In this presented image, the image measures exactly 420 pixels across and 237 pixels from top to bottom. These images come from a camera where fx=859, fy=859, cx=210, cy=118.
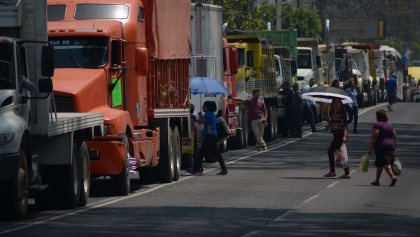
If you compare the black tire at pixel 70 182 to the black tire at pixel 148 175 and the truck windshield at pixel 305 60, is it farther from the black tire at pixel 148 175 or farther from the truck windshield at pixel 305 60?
the truck windshield at pixel 305 60

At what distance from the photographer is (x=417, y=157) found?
869 inches

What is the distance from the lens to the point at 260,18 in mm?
44688

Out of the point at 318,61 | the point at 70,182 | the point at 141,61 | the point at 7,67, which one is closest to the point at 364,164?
the point at 141,61

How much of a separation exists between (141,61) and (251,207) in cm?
364

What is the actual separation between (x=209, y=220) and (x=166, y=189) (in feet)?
13.9

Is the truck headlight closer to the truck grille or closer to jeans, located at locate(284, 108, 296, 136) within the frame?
the truck grille

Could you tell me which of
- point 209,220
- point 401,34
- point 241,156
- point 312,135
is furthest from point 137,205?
point 401,34

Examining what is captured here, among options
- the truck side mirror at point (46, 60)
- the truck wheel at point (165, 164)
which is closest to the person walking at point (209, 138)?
the truck wheel at point (165, 164)

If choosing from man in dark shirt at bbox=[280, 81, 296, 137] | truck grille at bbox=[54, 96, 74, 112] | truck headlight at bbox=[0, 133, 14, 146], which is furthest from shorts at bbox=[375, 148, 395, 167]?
man in dark shirt at bbox=[280, 81, 296, 137]

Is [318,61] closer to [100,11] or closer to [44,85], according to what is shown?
[100,11]

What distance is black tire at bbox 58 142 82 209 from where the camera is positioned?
12.2 m

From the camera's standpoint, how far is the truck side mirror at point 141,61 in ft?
48.7

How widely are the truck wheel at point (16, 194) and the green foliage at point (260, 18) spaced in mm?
25208

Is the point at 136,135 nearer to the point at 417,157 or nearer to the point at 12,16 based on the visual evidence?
the point at 12,16
